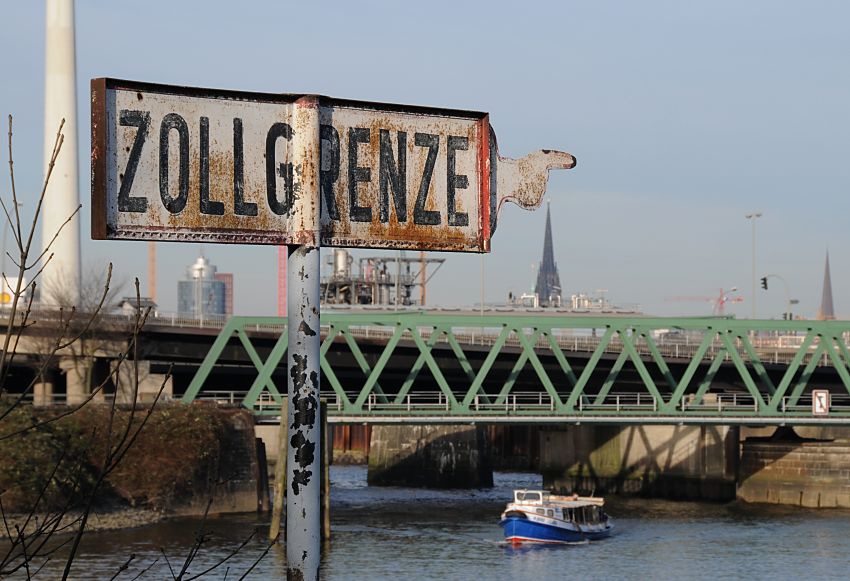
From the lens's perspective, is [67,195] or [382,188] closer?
[382,188]

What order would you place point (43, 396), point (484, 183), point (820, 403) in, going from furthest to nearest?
1. point (820, 403)
2. point (43, 396)
3. point (484, 183)

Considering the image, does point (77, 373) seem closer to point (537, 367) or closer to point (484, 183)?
point (537, 367)

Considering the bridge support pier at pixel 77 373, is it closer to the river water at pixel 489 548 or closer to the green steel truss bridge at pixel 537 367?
the green steel truss bridge at pixel 537 367

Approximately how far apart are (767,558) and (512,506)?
589 inches

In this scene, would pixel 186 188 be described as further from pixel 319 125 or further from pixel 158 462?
pixel 158 462

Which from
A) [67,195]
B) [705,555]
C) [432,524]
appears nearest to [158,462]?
[432,524]

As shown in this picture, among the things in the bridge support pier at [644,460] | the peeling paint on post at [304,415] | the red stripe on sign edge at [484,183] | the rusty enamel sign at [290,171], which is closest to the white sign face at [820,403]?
the bridge support pier at [644,460]

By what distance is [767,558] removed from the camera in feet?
201

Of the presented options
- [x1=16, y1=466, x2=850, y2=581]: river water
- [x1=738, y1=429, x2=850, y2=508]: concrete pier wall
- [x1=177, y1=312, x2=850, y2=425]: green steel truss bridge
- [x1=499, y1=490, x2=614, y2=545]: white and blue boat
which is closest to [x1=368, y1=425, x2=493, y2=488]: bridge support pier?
[x1=177, y1=312, x2=850, y2=425]: green steel truss bridge

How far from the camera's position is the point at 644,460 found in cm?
9706

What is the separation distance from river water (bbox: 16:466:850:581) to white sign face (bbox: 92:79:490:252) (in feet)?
A: 141

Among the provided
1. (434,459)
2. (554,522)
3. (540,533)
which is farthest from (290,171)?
(434,459)

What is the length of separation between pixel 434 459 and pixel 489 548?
3826 centimetres

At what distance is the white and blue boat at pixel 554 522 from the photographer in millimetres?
70562
